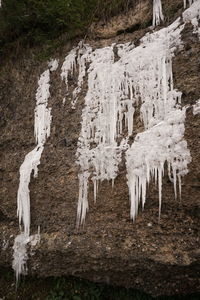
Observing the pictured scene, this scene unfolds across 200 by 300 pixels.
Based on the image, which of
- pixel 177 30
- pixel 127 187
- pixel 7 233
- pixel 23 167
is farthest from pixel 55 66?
pixel 7 233

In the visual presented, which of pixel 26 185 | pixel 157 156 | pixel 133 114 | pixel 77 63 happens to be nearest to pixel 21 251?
pixel 26 185

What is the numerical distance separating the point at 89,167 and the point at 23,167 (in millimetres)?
1487

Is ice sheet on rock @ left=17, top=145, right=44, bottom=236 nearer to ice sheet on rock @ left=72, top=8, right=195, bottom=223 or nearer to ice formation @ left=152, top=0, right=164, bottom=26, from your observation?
ice sheet on rock @ left=72, top=8, right=195, bottom=223

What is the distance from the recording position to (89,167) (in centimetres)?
450

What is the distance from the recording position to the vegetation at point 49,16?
499 centimetres

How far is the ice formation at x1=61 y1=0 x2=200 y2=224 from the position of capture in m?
3.87

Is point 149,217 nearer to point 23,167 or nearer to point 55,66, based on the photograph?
point 23,167

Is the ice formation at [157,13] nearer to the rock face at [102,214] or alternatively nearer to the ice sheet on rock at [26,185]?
the rock face at [102,214]

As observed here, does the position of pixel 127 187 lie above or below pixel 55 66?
below

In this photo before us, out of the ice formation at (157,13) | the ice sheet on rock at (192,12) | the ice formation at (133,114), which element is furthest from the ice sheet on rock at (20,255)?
the ice sheet on rock at (192,12)

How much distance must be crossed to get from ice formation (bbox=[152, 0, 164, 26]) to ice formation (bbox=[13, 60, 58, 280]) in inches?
81.2

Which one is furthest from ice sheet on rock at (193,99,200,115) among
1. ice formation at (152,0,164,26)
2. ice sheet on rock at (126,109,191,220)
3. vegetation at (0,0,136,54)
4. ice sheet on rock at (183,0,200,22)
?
vegetation at (0,0,136,54)

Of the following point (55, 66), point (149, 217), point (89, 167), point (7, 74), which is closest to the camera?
point (149, 217)

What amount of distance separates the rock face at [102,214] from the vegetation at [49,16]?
39cm
